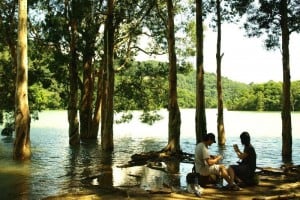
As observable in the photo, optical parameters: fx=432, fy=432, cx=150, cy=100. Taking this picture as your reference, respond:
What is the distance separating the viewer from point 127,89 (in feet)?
127

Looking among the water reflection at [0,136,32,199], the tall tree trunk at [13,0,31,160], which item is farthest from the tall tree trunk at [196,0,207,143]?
the water reflection at [0,136,32,199]

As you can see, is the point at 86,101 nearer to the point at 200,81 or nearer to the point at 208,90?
the point at 200,81

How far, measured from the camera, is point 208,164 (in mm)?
11805

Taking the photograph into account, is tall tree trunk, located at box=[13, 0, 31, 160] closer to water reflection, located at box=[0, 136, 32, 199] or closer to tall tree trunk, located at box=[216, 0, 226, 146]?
water reflection, located at box=[0, 136, 32, 199]

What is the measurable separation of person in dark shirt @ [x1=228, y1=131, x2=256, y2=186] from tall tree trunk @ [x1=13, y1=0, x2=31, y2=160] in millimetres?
12675

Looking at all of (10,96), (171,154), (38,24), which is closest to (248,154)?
(171,154)

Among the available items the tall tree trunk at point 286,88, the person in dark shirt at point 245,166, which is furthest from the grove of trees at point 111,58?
the person in dark shirt at point 245,166

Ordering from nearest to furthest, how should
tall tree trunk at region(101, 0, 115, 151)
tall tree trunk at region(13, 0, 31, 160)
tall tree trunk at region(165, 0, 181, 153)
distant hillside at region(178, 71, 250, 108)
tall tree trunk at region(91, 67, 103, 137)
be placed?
tall tree trunk at region(13, 0, 31, 160)
tall tree trunk at region(165, 0, 181, 153)
tall tree trunk at region(101, 0, 115, 151)
tall tree trunk at region(91, 67, 103, 137)
distant hillside at region(178, 71, 250, 108)

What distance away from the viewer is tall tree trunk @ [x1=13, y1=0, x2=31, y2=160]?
21.4m

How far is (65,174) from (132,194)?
675 cm

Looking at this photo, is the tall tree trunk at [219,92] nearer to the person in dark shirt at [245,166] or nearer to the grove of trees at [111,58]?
the grove of trees at [111,58]

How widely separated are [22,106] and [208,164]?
12709 millimetres

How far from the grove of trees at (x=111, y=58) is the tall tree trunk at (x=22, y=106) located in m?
0.05

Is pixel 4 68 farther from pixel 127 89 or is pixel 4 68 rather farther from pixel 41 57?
pixel 127 89
